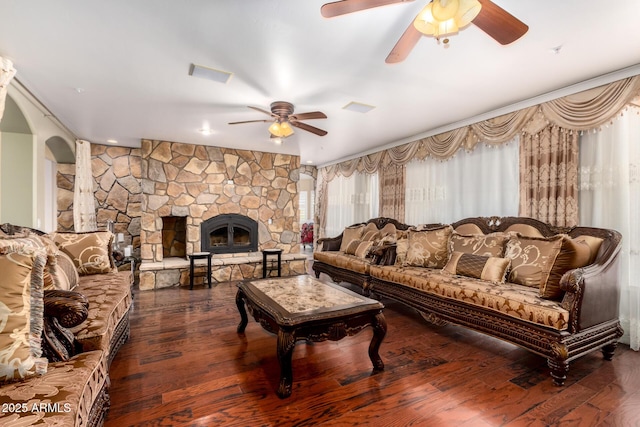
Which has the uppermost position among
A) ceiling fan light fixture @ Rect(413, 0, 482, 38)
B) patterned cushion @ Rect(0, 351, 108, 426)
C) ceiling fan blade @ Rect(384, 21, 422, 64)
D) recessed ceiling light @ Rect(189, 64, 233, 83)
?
recessed ceiling light @ Rect(189, 64, 233, 83)

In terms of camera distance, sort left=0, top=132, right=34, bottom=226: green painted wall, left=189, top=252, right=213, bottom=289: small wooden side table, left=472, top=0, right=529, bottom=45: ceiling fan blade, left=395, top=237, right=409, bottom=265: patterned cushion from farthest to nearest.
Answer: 1. left=189, top=252, right=213, bottom=289: small wooden side table
2. left=395, top=237, right=409, bottom=265: patterned cushion
3. left=0, top=132, right=34, bottom=226: green painted wall
4. left=472, top=0, right=529, bottom=45: ceiling fan blade

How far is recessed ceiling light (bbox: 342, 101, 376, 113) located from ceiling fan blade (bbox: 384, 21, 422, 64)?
59.0 inches

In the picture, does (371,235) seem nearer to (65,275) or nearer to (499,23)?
(499,23)

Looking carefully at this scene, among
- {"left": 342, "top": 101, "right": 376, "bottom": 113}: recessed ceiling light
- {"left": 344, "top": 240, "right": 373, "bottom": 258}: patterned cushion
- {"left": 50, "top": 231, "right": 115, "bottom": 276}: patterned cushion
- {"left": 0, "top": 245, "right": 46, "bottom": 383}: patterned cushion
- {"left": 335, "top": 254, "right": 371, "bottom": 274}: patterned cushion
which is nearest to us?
{"left": 0, "top": 245, "right": 46, "bottom": 383}: patterned cushion

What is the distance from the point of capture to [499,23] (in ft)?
5.29

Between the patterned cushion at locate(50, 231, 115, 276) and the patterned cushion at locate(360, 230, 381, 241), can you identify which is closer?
the patterned cushion at locate(50, 231, 115, 276)

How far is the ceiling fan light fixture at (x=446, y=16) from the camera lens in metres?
1.38

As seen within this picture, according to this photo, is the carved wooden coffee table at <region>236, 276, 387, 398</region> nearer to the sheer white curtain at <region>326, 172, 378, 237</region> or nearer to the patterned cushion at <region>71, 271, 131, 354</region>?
the patterned cushion at <region>71, 271, 131, 354</region>

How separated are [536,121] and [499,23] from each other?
7.33 feet

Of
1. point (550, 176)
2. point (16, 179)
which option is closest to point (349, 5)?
point (550, 176)

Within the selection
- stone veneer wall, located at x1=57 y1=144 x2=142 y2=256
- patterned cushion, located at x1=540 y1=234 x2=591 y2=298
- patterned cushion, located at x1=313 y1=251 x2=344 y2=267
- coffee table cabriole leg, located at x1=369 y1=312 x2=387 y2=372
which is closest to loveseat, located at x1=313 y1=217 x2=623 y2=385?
patterned cushion, located at x1=540 y1=234 x2=591 y2=298

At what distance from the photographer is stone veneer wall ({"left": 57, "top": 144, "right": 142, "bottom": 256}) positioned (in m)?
5.37

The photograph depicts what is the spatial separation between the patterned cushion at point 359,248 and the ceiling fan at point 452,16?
3.24 m

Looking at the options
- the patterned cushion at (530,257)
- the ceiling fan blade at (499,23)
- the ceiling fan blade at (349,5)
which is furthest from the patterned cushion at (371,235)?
the ceiling fan blade at (349,5)
